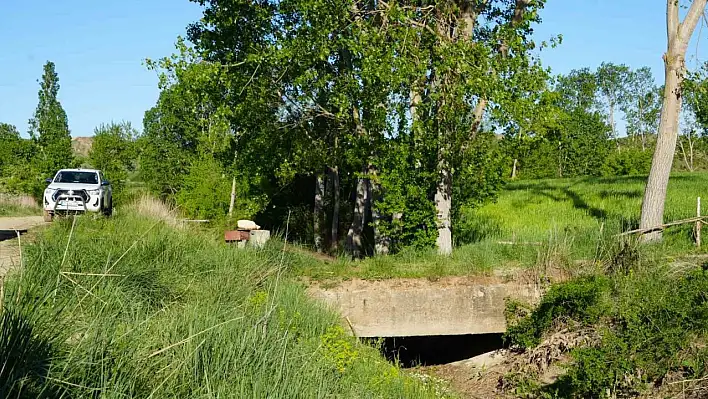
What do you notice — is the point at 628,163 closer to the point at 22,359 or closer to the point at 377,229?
the point at 377,229

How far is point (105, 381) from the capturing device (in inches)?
223

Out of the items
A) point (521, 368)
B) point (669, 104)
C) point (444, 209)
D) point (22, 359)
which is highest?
point (669, 104)

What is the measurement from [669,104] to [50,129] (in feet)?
148

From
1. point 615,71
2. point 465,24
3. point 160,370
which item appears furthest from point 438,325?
point 615,71

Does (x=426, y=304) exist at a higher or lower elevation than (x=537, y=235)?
lower

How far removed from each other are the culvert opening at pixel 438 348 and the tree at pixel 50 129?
31.6m

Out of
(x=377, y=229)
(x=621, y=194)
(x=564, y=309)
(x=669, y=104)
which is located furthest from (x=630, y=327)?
(x=621, y=194)

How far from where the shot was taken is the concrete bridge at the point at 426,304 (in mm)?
14094

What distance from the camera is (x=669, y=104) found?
1616cm

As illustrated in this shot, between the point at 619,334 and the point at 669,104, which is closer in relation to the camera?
the point at 619,334

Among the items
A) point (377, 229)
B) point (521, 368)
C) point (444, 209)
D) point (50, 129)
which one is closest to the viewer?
point (521, 368)

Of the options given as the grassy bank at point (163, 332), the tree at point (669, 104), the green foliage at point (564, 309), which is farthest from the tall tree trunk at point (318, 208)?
the grassy bank at point (163, 332)

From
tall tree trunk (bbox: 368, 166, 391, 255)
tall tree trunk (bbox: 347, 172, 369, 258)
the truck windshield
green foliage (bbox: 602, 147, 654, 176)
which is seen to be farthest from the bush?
green foliage (bbox: 602, 147, 654, 176)

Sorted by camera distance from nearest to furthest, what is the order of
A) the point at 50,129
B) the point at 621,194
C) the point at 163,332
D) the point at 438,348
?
the point at 163,332 < the point at 438,348 < the point at 621,194 < the point at 50,129
